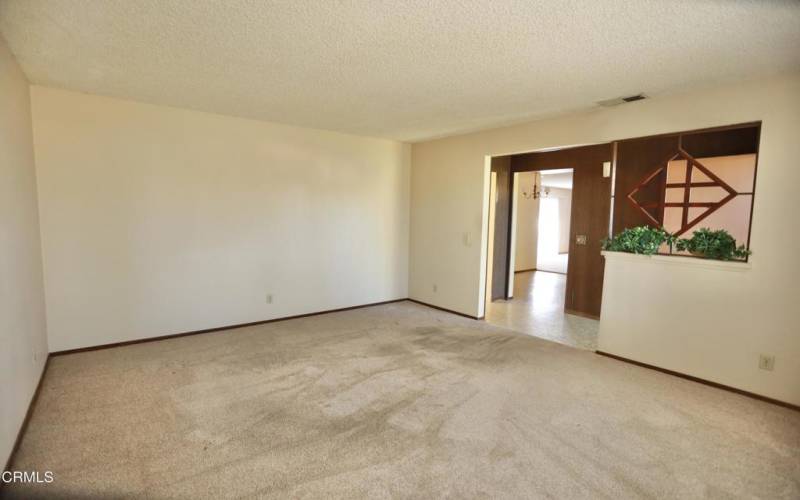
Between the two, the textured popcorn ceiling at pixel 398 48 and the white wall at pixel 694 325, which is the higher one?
the textured popcorn ceiling at pixel 398 48

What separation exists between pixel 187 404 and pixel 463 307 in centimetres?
360

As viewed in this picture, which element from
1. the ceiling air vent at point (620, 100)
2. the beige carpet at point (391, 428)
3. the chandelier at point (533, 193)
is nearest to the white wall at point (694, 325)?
the beige carpet at point (391, 428)

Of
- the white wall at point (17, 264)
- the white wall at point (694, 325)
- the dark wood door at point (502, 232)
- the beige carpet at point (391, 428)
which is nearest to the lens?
the beige carpet at point (391, 428)

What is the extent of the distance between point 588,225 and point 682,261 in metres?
2.22

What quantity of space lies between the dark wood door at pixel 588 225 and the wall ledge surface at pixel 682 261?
162 cm

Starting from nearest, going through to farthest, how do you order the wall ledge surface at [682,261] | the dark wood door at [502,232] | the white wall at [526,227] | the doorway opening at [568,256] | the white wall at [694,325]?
1. the white wall at [694,325]
2. the wall ledge surface at [682,261]
3. the doorway opening at [568,256]
4. the dark wood door at [502,232]
5. the white wall at [526,227]

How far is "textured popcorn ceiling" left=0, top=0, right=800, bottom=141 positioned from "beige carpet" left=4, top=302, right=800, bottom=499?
245 centimetres

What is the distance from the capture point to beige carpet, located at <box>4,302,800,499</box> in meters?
2.06

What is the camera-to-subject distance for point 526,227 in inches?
376

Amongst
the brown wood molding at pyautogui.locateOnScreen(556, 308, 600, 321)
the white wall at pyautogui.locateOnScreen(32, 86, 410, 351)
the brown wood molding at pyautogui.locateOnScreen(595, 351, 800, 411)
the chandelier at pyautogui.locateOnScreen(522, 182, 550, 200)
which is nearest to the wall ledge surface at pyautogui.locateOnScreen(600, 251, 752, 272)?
the brown wood molding at pyautogui.locateOnScreen(595, 351, 800, 411)

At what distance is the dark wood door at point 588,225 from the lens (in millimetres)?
5438

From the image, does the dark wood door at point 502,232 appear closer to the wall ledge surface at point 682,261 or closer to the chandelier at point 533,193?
the wall ledge surface at point 682,261

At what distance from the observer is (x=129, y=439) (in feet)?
7.86

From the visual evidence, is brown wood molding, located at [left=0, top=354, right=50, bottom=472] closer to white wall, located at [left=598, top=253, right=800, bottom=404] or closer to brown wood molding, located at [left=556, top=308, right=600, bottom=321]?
white wall, located at [left=598, top=253, right=800, bottom=404]
